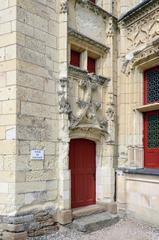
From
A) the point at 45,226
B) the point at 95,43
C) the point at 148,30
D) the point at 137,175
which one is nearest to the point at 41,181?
the point at 45,226

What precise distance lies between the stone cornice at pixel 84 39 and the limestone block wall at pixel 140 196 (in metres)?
2.41

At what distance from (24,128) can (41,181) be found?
0.86 meters

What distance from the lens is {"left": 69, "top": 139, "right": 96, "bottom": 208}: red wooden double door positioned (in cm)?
558

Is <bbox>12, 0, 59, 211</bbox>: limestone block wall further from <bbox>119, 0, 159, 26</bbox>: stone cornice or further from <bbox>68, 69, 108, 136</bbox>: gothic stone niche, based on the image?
<bbox>119, 0, 159, 26</bbox>: stone cornice

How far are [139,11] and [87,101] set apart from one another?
193cm

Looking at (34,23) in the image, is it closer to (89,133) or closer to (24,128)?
(24,128)

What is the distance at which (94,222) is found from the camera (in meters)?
5.14

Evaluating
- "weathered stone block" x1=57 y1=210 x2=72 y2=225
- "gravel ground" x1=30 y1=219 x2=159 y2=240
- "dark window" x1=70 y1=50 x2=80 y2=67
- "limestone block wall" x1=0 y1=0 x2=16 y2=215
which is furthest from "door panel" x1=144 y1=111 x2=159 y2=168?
"limestone block wall" x1=0 y1=0 x2=16 y2=215

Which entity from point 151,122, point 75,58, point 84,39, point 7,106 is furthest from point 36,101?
point 151,122

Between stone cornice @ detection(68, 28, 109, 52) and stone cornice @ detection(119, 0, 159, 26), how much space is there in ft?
2.22

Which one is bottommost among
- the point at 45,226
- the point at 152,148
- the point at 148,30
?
the point at 45,226

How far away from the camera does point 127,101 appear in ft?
19.8

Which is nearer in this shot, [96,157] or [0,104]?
[0,104]

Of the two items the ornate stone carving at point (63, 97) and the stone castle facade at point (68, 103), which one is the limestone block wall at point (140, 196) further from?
the ornate stone carving at point (63, 97)
